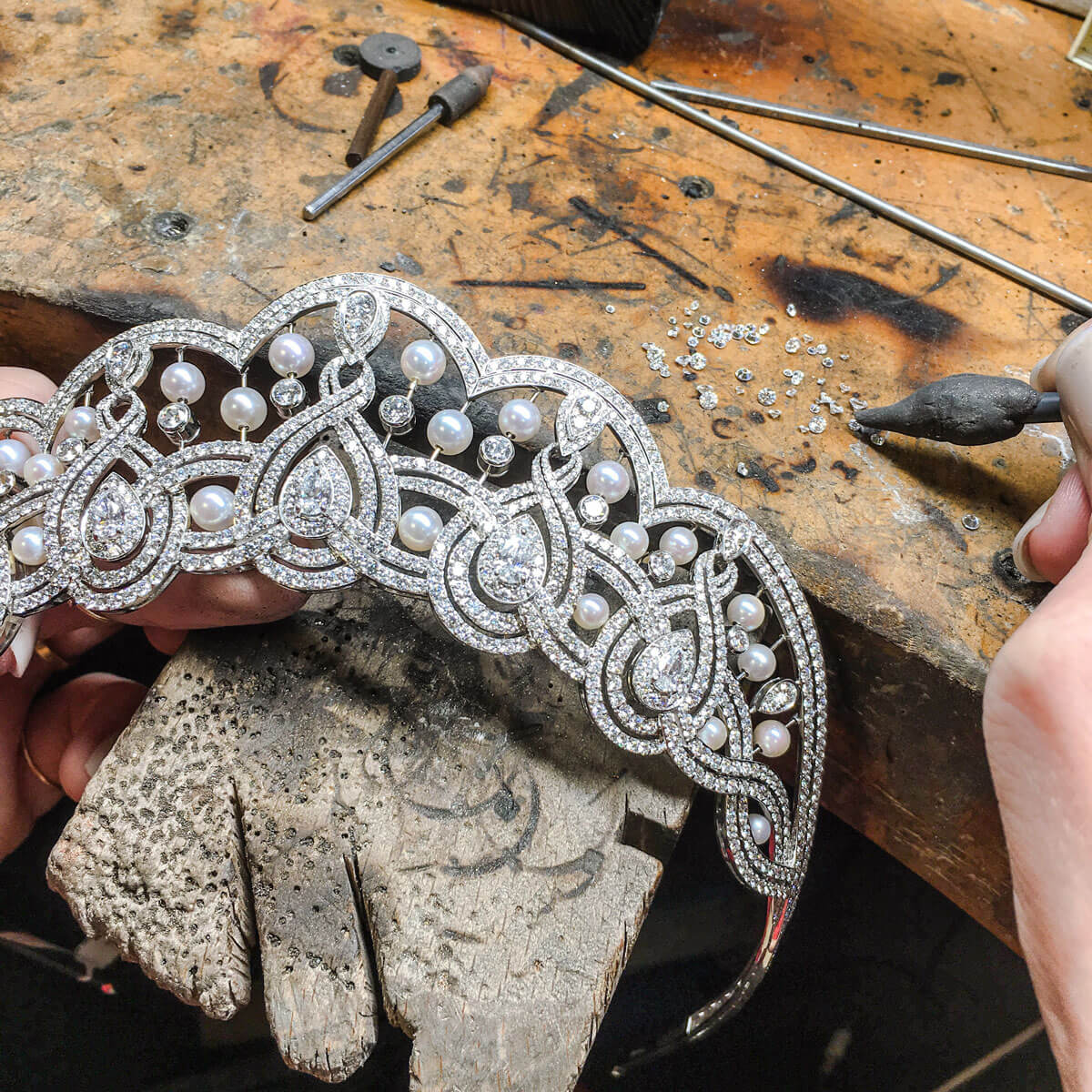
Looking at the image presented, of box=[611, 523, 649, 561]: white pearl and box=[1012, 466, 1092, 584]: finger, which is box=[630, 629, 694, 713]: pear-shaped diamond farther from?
box=[1012, 466, 1092, 584]: finger

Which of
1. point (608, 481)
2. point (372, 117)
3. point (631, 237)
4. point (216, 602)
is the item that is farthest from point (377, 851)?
point (372, 117)

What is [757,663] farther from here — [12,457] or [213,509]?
[12,457]

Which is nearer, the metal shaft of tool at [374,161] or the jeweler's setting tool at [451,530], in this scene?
the jeweler's setting tool at [451,530]

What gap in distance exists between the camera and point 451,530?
71cm

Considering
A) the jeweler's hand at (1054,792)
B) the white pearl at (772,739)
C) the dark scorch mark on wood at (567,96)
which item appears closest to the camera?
the jeweler's hand at (1054,792)

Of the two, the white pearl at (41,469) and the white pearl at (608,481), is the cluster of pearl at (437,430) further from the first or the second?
the white pearl at (41,469)

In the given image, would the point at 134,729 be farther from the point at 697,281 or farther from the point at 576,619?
the point at 697,281

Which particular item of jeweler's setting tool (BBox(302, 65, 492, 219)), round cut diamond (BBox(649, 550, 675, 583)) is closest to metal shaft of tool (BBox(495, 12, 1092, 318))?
jeweler's setting tool (BBox(302, 65, 492, 219))

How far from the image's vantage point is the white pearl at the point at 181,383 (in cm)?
76

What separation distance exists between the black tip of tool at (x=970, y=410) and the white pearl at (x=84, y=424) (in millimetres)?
696

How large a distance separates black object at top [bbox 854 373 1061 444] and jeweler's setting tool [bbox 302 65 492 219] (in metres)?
0.63

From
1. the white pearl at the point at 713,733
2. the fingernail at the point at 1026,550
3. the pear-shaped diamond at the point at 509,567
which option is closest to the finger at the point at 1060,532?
the fingernail at the point at 1026,550

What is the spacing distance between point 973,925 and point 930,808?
460mm

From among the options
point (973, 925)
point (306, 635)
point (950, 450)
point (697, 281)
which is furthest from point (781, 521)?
point (973, 925)
